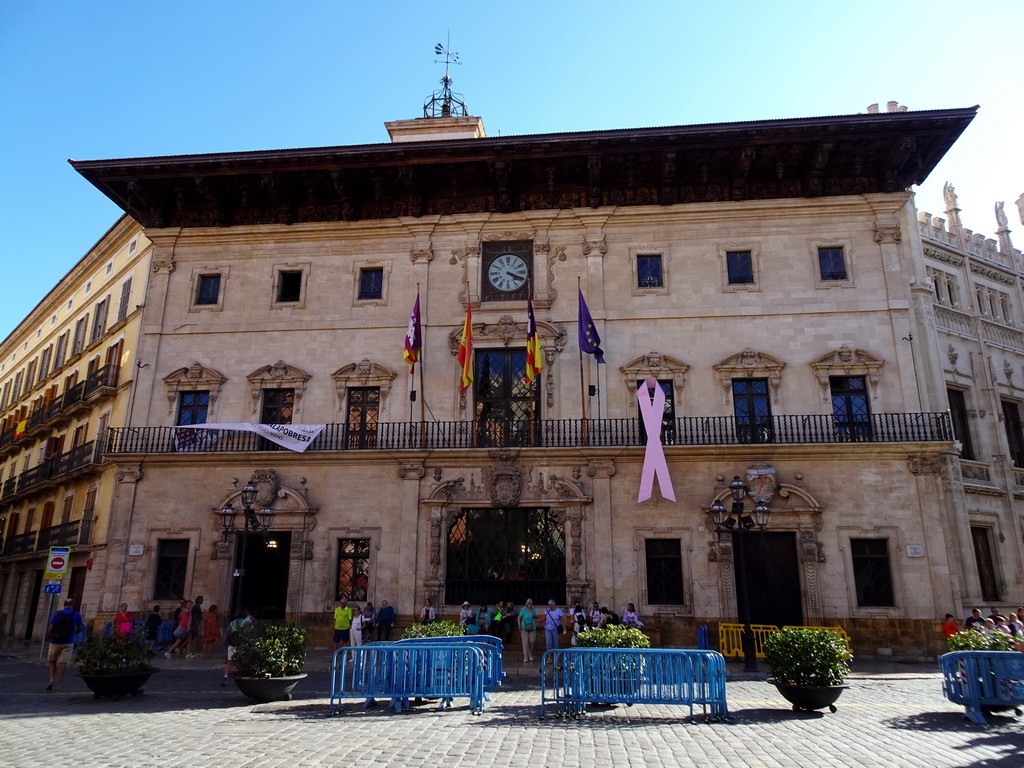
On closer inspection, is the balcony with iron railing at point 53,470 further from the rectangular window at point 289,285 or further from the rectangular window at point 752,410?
the rectangular window at point 752,410

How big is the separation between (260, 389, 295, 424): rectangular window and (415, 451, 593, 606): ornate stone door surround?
5256mm

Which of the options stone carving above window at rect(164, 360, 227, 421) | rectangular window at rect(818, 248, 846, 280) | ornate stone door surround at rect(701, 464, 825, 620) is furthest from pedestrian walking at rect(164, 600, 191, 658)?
rectangular window at rect(818, 248, 846, 280)

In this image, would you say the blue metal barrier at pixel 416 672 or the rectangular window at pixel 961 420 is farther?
the rectangular window at pixel 961 420

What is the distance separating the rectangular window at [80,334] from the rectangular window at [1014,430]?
34980 millimetres

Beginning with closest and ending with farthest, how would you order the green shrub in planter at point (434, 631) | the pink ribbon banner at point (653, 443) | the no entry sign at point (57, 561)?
the green shrub in planter at point (434, 631) < the no entry sign at point (57, 561) < the pink ribbon banner at point (653, 443)

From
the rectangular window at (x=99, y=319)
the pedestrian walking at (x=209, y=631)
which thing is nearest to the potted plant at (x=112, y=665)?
the pedestrian walking at (x=209, y=631)

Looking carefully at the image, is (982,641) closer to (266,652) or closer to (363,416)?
(266,652)

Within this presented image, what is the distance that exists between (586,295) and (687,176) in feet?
16.4

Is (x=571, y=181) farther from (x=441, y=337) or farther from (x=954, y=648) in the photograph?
(x=954, y=648)

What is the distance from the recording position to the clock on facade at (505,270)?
75.8ft

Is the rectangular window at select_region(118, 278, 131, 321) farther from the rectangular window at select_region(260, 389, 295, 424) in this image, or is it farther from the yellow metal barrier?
the yellow metal barrier

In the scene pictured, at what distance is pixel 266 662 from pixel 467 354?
10773mm

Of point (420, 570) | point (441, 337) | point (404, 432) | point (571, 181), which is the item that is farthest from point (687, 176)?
point (420, 570)

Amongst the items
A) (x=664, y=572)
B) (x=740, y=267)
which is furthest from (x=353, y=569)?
(x=740, y=267)
